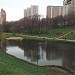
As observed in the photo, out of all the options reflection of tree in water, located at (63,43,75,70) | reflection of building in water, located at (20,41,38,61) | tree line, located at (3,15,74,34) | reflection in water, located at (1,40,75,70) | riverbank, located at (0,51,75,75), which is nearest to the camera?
riverbank, located at (0,51,75,75)

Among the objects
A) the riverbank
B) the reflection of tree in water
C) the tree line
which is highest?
the tree line

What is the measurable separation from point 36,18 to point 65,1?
45.6 meters

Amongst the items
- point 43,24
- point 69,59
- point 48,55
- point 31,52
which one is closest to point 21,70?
point 69,59

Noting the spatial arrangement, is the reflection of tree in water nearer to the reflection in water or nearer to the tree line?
the reflection in water

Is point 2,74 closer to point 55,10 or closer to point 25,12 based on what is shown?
point 55,10

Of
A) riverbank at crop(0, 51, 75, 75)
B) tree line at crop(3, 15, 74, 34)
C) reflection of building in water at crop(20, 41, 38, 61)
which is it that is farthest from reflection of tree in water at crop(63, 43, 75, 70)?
tree line at crop(3, 15, 74, 34)

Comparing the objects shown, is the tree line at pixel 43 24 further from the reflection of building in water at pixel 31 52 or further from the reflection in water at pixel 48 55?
the reflection in water at pixel 48 55

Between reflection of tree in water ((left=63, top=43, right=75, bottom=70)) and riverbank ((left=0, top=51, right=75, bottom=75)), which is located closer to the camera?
riverbank ((left=0, top=51, right=75, bottom=75))

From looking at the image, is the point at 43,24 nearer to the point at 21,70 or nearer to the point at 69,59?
the point at 69,59

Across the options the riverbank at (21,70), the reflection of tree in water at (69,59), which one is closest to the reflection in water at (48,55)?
the reflection of tree in water at (69,59)

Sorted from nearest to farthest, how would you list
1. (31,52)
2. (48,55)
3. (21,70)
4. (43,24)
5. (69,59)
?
1. (21,70)
2. (69,59)
3. (48,55)
4. (31,52)
5. (43,24)

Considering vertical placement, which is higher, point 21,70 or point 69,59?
point 21,70

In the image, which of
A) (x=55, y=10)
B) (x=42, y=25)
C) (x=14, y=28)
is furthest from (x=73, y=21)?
(x=55, y=10)

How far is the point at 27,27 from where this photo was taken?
98250 mm
